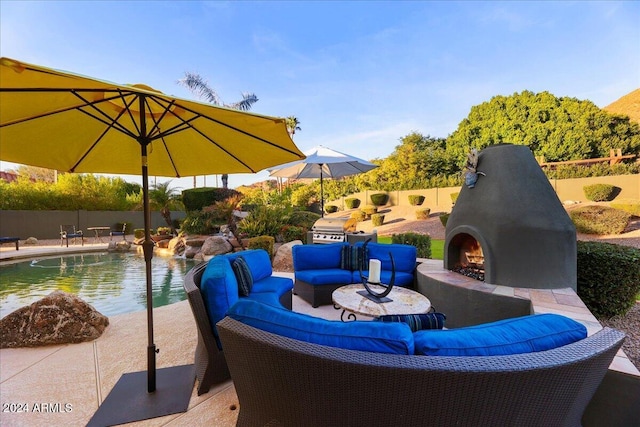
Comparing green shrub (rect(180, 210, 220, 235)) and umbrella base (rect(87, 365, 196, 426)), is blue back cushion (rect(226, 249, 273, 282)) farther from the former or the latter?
green shrub (rect(180, 210, 220, 235))

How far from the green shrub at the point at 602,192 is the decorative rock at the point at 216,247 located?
1682 centimetres

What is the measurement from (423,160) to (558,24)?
43.8 feet

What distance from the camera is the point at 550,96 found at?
23109mm

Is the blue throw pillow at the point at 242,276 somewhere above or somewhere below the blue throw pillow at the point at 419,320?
below

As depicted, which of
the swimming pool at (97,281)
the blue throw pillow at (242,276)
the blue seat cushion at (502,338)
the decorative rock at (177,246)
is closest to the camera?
the blue seat cushion at (502,338)

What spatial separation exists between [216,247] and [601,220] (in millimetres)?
13503

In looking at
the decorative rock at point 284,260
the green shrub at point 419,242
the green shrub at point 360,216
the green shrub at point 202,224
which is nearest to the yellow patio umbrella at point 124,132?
the decorative rock at point 284,260

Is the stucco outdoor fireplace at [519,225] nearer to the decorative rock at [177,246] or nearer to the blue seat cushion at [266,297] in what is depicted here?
the blue seat cushion at [266,297]

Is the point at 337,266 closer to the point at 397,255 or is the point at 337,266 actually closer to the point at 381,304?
the point at 397,255

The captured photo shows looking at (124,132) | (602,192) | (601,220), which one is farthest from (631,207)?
(124,132)

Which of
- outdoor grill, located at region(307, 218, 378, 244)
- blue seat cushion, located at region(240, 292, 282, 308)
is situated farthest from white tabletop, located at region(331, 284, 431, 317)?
outdoor grill, located at region(307, 218, 378, 244)

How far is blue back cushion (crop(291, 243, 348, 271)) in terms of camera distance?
4598 mm

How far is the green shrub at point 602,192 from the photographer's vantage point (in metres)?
13.0

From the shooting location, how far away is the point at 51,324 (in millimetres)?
3213
